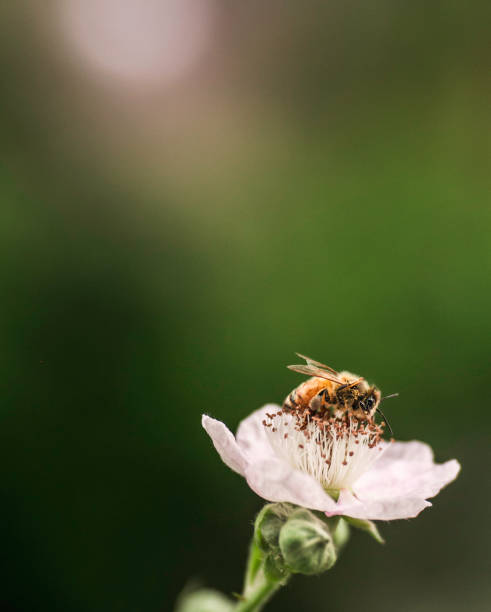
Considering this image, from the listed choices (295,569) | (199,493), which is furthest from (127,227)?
(295,569)

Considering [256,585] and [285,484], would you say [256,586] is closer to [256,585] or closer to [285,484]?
[256,585]

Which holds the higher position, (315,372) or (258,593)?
(315,372)

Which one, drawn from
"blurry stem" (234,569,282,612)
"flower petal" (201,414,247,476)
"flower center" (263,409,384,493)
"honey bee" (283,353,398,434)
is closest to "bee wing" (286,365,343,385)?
"honey bee" (283,353,398,434)

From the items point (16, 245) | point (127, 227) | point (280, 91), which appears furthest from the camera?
point (280, 91)

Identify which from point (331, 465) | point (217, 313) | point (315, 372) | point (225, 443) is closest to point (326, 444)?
point (331, 465)

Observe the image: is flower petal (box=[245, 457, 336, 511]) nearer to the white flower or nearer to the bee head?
the white flower

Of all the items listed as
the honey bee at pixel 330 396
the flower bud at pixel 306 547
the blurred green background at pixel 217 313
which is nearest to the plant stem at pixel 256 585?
the flower bud at pixel 306 547

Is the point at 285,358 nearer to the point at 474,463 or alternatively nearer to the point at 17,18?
the point at 474,463

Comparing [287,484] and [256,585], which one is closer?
[287,484]
